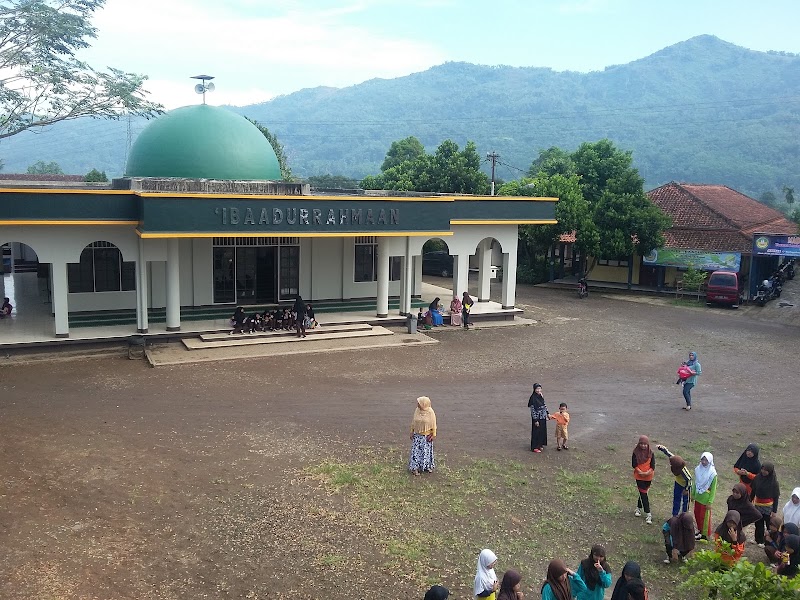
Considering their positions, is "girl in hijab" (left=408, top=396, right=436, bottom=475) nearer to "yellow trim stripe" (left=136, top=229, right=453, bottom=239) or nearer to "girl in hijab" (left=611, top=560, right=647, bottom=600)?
"girl in hijab" (left=611, top=560, right=647, bottom=600)

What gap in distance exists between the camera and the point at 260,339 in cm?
2030

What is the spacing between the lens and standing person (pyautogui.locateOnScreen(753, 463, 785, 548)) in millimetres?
9219

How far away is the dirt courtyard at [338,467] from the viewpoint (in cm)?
842

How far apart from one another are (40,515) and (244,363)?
8.75m

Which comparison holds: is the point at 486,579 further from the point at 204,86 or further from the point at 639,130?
the point at 639,130

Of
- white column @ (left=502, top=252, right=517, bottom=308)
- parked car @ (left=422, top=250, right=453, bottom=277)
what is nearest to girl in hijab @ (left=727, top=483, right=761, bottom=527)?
white column @ (left=502, top=252, right=517, bottom=308)

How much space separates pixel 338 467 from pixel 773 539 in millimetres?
6177

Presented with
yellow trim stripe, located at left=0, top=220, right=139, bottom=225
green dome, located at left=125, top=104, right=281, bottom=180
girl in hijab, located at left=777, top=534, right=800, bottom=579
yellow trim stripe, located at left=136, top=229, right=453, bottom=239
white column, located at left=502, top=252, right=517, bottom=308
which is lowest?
girl in hijab, located at left=777, top=534, right=800, bottom=579

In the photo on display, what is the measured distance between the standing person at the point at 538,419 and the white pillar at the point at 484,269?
1407 centimetres

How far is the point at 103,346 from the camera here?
19.3 meters

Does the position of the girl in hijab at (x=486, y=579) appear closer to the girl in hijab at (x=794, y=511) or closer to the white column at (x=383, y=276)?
the girl in hijab at (x=794, y=511)

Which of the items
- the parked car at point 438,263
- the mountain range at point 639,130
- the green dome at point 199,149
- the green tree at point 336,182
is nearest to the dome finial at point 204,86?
the green dome at point 199,149

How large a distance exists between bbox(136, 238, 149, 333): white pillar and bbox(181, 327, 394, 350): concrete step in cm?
121

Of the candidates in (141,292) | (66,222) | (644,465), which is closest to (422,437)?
(644,465)
